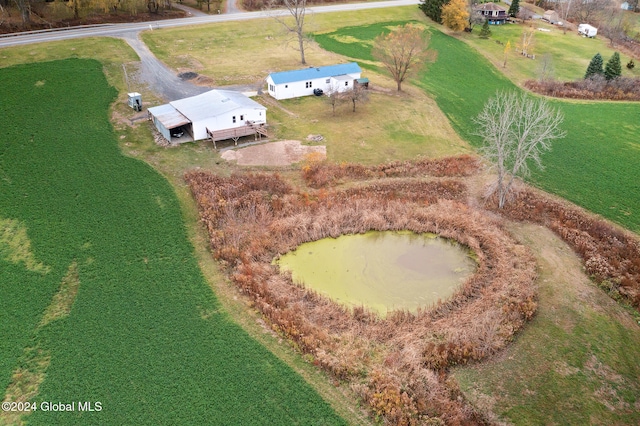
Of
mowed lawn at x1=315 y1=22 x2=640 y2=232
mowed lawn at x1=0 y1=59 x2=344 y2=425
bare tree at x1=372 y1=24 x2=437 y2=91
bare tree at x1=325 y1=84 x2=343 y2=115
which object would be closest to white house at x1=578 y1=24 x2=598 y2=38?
mowed lawn at x1=315 y1=22 x2=640 y2=232

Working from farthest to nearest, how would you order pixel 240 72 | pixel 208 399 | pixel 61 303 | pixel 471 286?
pixel 240 72
pixel 471 286
pixel 61 303
pixel 208 399

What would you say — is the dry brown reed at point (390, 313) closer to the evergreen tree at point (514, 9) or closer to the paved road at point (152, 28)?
the paved road at point (152, 28)

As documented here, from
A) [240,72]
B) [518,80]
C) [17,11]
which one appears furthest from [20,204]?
[518,80]

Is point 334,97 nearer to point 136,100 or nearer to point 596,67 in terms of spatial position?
point 136,100

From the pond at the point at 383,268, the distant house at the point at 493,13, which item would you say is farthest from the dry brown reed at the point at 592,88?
the pond at the point at 383,268

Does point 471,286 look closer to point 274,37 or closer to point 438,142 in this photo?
point 438,142

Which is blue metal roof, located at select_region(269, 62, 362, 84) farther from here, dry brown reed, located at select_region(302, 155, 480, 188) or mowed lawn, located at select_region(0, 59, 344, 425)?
mowed lawn, located at select_region(0, 59, 344, 425)
